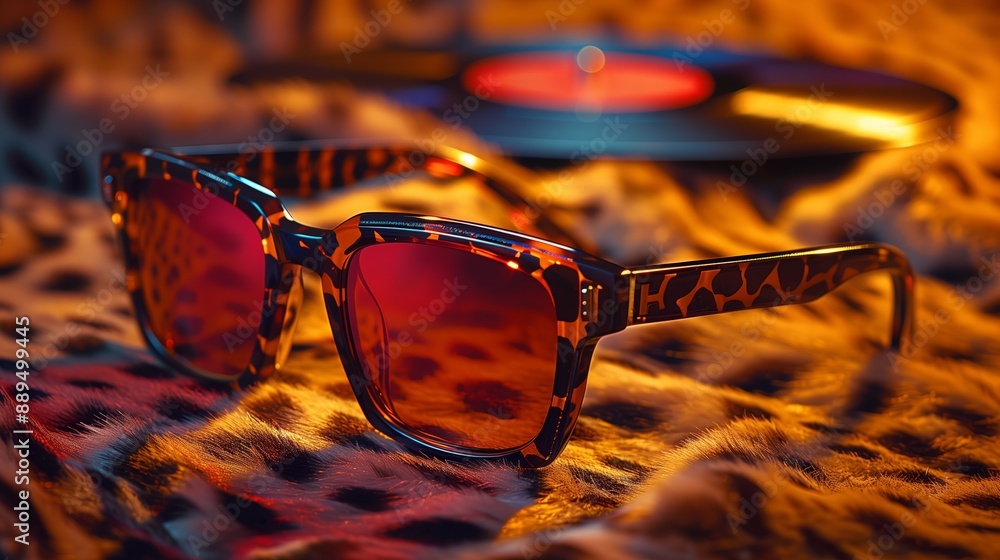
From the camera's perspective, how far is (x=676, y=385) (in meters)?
0.40

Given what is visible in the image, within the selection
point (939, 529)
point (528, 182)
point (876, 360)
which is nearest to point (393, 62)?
point (528, 182)

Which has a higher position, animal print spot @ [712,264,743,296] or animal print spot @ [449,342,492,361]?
animal print spot @ [712,264,743,296]

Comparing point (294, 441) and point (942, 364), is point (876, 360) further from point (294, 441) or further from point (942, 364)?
point (294, 441)

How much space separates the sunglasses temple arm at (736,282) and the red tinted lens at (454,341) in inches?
1.6

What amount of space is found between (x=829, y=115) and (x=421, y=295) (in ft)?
1.25

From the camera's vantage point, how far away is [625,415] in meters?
0.37

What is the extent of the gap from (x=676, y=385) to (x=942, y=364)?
0.48 feet

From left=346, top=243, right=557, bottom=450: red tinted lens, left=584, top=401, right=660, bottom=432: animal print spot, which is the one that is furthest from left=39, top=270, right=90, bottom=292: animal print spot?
left=584, top=401, right=660, bottom=432: animal print spot

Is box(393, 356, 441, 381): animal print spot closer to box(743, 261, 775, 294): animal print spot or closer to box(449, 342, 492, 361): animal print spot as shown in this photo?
box(449, 342, 492, 361): animal print spot

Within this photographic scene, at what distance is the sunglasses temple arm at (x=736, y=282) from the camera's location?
333 millimetres

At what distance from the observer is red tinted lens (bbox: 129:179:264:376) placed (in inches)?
16.9

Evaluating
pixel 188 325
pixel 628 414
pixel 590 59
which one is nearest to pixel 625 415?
pixel 628 414

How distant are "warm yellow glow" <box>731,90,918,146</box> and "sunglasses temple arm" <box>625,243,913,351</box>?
0.62 ft

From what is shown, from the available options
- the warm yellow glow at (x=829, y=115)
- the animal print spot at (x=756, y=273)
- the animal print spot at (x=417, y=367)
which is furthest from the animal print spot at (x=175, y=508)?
the warm yellow glow at (x=829, y=115)
